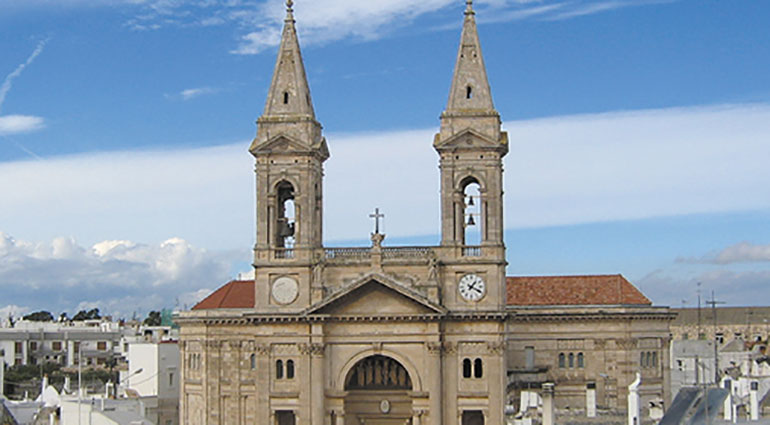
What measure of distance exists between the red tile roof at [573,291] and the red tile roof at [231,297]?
16.0 meters

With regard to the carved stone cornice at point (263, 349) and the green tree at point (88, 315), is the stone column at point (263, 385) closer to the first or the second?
the carved stone cornice at point (263, 349)

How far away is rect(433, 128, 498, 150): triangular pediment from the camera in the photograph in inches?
2428

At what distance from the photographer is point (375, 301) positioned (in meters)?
61.7

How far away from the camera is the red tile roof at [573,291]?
236 feet

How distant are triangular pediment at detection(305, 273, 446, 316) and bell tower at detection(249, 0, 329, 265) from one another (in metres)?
2.84

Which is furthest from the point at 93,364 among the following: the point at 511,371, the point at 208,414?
the point at 511,371

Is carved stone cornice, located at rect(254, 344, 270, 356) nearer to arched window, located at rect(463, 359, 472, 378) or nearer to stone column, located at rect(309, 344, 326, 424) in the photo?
stone column, located at rect(309, 344, 326, 424)

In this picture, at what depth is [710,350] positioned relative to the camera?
329 feet

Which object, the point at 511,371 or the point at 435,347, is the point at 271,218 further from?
the point at 511,371

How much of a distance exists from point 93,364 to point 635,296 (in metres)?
73.0

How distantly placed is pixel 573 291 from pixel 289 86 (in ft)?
70.8

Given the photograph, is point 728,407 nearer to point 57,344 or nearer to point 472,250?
point 472,250

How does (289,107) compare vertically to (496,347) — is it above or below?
above

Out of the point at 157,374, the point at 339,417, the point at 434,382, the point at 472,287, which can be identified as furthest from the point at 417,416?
the point at 157,374
